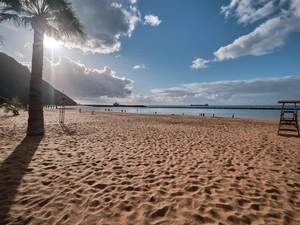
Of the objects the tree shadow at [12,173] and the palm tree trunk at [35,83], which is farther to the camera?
the palm tree trunk at [35,83]

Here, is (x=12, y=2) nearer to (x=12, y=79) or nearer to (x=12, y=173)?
(x=12, y=173)

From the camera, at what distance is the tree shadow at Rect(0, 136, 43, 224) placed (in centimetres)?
278

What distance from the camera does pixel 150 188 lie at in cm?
356

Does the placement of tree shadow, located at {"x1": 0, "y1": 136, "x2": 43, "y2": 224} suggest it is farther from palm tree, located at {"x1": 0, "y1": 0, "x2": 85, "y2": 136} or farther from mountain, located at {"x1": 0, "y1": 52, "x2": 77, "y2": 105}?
mountain, located at {"x1": 0, "y1": 52, "x2": 77, "y2": 105}

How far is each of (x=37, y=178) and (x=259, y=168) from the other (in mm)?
6788

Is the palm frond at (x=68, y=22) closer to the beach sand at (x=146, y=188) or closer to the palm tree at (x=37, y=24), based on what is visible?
the palm tree at (x=37, y=24)

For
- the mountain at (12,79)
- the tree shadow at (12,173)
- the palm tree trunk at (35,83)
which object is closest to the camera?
the tree shadow at (12,173)

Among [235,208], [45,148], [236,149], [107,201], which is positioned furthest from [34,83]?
[236,149]

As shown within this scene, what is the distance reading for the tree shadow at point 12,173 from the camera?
2782 mm

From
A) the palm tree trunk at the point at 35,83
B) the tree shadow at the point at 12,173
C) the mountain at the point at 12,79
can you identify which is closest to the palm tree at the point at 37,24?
the palm tree trunk at the point at 35,83

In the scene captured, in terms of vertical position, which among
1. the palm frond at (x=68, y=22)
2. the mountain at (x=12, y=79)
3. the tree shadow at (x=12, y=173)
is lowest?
the tree shadow at (x=12, y=173)

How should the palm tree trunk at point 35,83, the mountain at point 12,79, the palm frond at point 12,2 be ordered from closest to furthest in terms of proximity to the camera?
1. the palm frond at point 12,2
2. the palm tree trunk at point 35,83
3. the mountain at point 12,79

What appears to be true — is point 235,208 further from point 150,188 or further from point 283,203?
point 150,188

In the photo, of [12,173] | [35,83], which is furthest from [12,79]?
[12,173]
